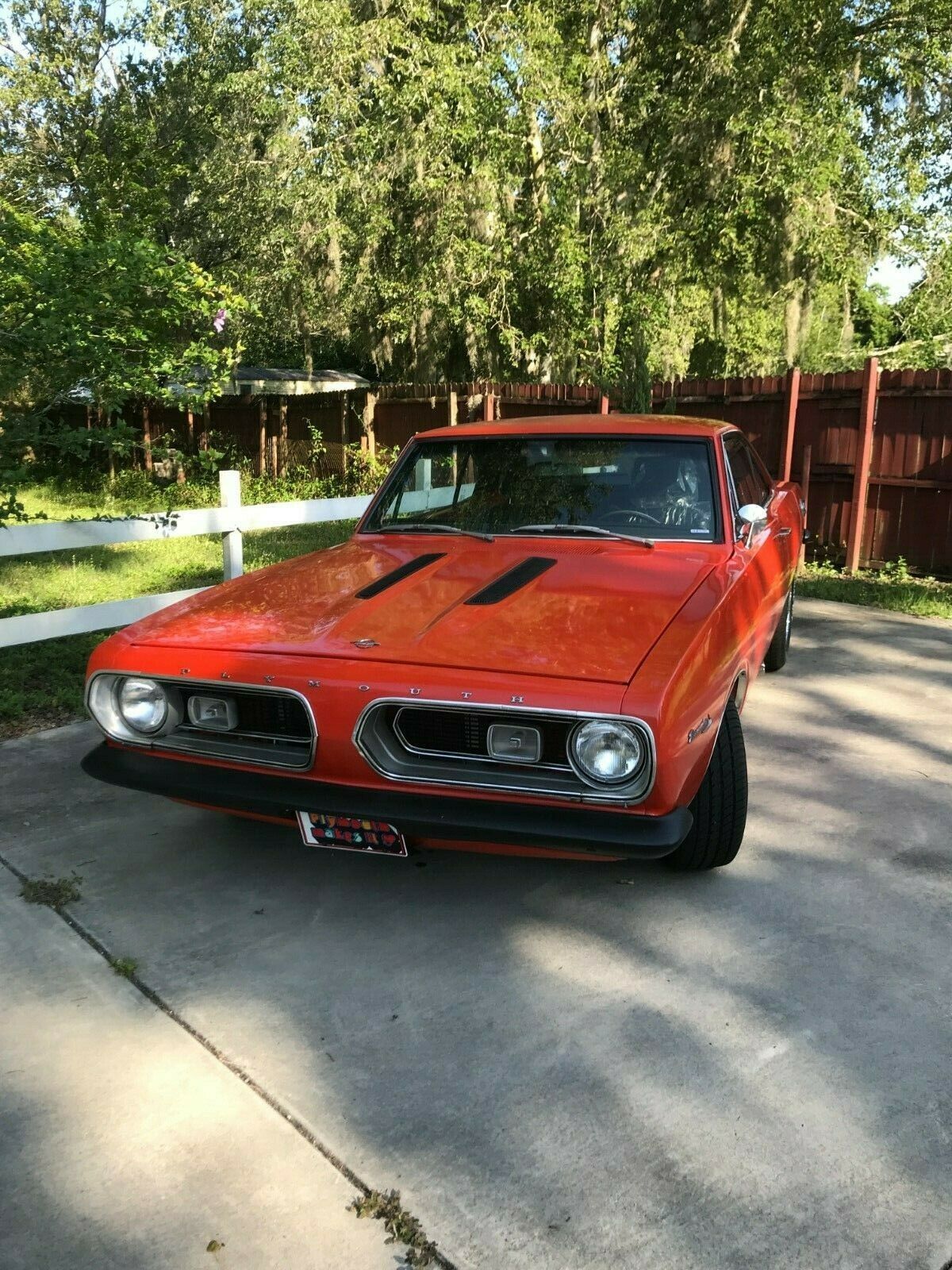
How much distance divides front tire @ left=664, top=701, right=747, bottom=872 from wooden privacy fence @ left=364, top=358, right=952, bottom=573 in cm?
674

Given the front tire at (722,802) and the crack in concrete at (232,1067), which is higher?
the front tire at (722,802)

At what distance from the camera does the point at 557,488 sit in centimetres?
440

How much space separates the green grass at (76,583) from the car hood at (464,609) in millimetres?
2117

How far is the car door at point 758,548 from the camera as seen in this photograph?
414cm

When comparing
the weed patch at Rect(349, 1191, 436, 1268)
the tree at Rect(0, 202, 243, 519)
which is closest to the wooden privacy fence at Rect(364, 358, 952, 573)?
the tree at Rect(0, 202, 243, 519)

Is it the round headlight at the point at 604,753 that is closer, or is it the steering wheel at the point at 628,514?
the round headlight at the point at 604,753

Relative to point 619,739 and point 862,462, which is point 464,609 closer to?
point 619,739

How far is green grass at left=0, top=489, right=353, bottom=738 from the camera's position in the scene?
5605mm

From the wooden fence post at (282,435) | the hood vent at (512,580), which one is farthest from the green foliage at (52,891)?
the wooden fence post at (282,435)

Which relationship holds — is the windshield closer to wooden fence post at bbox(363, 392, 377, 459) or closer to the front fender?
the front fender

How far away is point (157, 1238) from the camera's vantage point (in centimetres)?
206

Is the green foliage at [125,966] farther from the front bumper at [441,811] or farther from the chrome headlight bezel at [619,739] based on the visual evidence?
the chrome headlight bezel at [619,739]

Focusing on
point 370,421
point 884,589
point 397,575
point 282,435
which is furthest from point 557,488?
point 282,435

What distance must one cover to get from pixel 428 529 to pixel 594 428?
0.90 m
